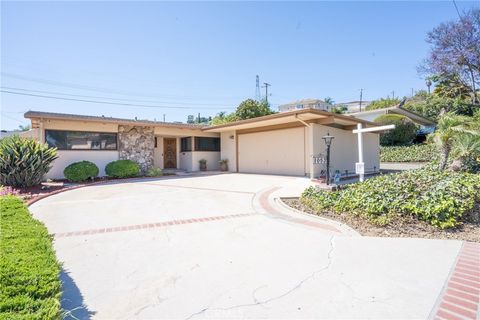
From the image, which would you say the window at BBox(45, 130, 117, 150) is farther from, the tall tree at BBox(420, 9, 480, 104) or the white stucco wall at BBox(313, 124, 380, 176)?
the tall tree at BBox(420, 9, 480, 104)

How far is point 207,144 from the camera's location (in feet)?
Result: 57.9

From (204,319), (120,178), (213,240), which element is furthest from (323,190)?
(120,178)

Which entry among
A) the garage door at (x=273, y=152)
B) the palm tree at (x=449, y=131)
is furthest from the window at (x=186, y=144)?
the palm tree at (x=449, y=131)

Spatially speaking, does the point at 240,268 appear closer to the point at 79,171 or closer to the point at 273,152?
the point at 79,171

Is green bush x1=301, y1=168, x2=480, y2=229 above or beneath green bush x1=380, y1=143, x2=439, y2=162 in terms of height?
beneath

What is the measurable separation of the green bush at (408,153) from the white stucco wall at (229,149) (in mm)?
13175

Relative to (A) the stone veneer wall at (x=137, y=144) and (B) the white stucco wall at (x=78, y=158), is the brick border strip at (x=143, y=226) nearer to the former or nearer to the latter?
(B) the white stucco wall at (x=78, y=158)

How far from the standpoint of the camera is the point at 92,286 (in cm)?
287

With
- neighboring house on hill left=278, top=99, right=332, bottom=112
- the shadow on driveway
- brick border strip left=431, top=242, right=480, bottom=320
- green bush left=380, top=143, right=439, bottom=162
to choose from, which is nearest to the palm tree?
brick border strip left=431, top=242, right=480, bottom=320

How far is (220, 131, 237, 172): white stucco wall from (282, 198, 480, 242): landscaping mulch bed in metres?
11.6

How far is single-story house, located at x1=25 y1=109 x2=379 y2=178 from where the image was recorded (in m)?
12.1

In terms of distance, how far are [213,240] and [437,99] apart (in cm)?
2962

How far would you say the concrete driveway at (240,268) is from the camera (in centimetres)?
246

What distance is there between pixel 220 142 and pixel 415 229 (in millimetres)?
14320
